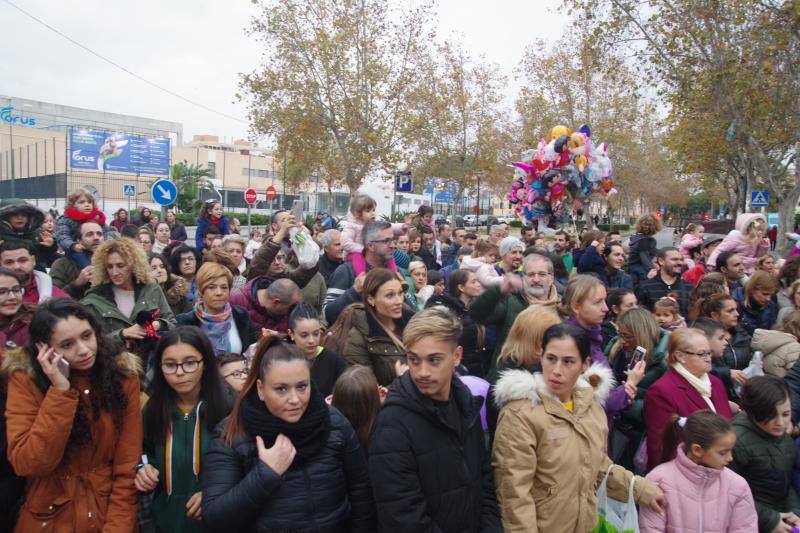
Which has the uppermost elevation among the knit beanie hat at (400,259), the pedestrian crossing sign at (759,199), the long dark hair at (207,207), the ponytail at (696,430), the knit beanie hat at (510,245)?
the pedestrian crossing sign at (759,199)

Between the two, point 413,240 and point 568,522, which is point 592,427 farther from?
point 413,240

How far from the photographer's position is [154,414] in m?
2.79

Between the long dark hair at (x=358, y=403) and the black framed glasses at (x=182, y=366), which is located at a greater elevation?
the black framed glasses at (x=182, y=366)

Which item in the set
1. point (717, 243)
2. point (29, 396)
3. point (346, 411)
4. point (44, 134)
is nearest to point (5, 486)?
point (29, 396)

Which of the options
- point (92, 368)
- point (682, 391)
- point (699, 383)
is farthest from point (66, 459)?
point (699, 383)

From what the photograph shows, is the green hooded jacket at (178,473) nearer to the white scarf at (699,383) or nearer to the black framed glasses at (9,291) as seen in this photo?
the black framed glasses at (9,291)

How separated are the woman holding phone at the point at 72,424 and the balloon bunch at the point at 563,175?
21.4 ft

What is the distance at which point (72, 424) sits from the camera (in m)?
2.47

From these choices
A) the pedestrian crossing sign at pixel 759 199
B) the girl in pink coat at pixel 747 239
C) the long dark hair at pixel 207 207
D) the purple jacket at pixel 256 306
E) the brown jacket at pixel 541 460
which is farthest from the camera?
the pedestrian crossing sign at pixel 759 199

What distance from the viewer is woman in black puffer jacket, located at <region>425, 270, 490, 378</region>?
4.41m

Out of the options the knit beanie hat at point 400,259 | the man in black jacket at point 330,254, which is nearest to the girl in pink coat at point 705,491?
the knit beanie hat at point 400,259

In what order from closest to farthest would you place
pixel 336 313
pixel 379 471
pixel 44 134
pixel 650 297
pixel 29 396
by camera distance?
1. pixel 379 471
2. pixel 29 396
3. pixel 336 313
4. pixel 650 297
5. pixel 44 134

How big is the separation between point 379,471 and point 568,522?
994 millimetres

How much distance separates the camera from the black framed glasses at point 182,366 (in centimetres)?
281
